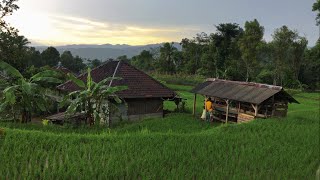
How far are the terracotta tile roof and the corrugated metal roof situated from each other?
2008 mm

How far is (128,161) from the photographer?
22.0ft

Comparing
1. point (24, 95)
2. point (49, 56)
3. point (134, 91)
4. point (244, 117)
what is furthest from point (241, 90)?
point (49, 56)

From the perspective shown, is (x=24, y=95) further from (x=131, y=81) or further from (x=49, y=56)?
(x=49, y=56)

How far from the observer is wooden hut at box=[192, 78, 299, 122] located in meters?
15.0

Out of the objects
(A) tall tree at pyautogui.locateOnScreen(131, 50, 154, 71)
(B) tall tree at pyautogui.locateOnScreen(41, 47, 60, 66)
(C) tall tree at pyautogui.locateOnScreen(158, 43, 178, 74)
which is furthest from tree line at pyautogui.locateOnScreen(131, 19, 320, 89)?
(B) tall tree at pyautogui.locateOnScreen(41, 47, 60, 66)

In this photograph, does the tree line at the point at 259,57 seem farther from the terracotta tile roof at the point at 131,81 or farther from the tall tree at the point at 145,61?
the terracotta tile roof at the point at 131,81

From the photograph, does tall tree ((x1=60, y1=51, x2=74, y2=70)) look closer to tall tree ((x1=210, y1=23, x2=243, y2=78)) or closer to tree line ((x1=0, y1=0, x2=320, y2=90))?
tree line ((x1=0, y1=0, x2=320, y2=90))

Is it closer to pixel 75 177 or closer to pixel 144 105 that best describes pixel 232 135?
pixel 75 177

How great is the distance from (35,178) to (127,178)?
4.90 feet

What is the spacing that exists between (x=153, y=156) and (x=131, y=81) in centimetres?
1187

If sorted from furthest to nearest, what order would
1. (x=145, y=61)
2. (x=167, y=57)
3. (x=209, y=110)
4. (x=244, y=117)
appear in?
(x=145, y=61) < (x=167, y=57) < (x=209, y=110) < (x=244, y=117)

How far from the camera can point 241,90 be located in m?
16.5

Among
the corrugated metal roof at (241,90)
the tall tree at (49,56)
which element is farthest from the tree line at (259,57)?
the tall tree at (49,56)

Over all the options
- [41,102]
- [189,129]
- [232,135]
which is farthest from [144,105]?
[232,135]
